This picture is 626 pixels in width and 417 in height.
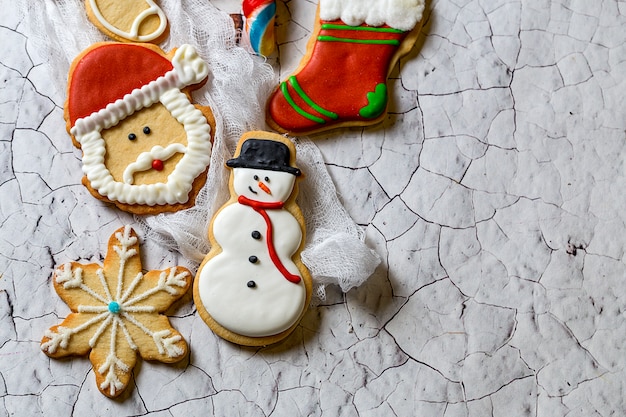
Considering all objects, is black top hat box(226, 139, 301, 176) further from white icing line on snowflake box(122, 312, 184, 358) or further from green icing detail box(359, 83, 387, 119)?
white icing line on snowflake box(122, 312, 184, 358)

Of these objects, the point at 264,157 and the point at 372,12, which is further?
the point at 372,12

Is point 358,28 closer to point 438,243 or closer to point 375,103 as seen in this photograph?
point 375,103

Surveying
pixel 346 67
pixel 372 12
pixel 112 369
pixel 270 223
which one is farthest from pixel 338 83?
pixel 112 369

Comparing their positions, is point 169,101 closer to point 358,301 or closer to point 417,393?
point 358,301

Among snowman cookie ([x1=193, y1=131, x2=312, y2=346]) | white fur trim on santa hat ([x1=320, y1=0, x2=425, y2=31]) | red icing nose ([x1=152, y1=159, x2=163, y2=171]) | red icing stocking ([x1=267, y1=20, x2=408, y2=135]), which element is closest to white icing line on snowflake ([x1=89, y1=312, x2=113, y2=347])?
snowman cookie ([x1=193, y1=131, x2=312, y2=346])

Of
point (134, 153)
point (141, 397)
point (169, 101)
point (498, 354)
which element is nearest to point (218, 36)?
point (169, 101)

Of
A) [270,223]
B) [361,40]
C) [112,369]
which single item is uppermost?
[361,40]

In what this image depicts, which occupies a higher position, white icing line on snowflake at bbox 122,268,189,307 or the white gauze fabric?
the white gauze fabric

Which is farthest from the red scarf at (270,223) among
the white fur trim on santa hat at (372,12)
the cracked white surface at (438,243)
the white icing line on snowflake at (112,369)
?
the white fur trim on santa hat at (372,12)
